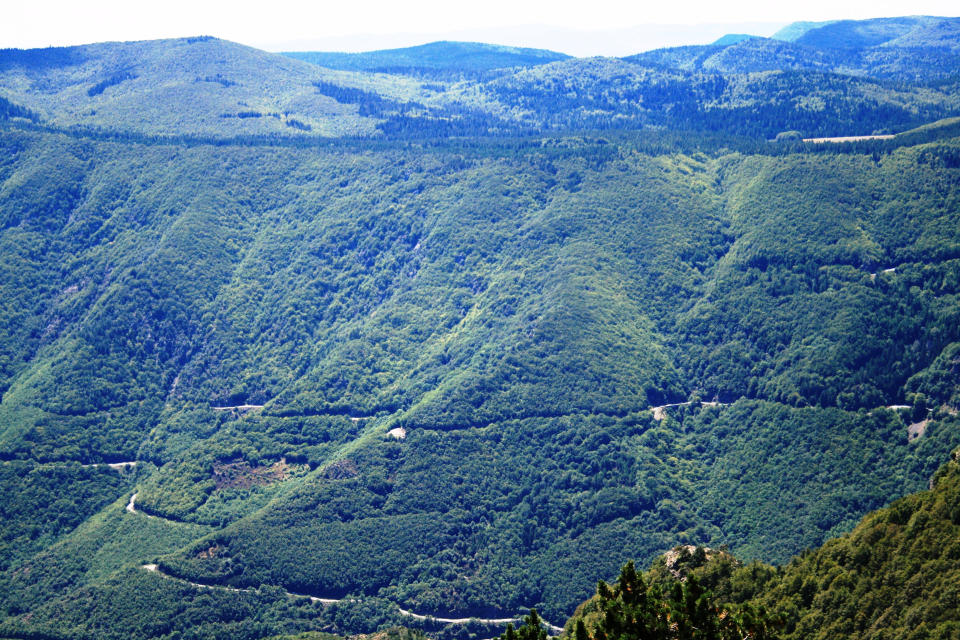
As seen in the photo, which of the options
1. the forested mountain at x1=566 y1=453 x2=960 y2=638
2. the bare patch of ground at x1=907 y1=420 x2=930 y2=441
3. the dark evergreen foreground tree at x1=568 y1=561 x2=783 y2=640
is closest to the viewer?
the dark evergreen foreground tree at x1=568 y1=561 x2=783 y2=640

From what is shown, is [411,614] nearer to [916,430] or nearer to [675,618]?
[916,430]

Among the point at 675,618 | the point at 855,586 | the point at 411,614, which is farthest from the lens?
the point at 411,614

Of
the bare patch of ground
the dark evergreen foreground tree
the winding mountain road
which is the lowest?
the winding mountain road

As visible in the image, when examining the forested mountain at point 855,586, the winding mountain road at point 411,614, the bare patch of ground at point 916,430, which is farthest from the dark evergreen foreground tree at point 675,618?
the bare patch of ground at point 916,430

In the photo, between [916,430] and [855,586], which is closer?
[855,586]

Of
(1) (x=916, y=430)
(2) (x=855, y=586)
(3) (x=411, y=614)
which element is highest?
(2) (x=855, y=586)

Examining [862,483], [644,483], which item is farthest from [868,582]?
[644,483]

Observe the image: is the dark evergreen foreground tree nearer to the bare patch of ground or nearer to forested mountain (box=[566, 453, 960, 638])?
forested mountain (box=[566, 453, 960, 638])

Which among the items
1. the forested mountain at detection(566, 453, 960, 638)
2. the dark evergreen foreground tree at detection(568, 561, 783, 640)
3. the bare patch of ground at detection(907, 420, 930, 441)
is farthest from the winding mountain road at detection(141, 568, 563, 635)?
the dark evergreen foreground tree at detection(568, 561, 783, 640)

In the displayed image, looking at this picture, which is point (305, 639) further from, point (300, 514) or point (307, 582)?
point (300, 514)

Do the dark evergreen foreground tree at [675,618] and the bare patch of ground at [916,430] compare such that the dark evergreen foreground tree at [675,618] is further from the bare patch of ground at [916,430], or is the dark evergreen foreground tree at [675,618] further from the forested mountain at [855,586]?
the bare patch of ground at [916,430]

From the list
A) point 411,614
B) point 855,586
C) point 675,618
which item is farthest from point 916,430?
point 675,618
